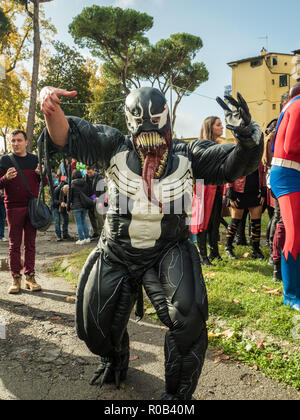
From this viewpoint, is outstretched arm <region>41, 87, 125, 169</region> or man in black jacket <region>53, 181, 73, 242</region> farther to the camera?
man in black jacket <region>53, 181, 73, 242</region>

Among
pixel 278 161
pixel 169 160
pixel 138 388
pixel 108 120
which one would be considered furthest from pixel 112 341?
pixel 108 120

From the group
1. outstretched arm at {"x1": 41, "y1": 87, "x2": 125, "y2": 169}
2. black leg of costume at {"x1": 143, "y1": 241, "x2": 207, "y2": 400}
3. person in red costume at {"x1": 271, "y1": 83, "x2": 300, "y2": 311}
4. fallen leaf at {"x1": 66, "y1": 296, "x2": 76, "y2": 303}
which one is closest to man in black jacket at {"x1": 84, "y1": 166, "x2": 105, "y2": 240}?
fallen leaf at {"x1": 66, "y1": 296, "x2": 76, "y2": 303}

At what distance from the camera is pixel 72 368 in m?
2.80

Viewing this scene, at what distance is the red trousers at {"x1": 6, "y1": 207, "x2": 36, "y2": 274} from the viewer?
4672 mm

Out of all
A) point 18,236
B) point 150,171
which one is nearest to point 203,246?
point 18,236

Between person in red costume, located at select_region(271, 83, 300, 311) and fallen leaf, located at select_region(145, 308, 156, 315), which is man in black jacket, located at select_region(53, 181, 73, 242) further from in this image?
person in red costume, located at select_region(271, 83, 300, 311)

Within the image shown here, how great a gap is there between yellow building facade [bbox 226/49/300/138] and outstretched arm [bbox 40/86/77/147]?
119ft

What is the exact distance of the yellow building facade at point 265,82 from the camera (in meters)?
35.9

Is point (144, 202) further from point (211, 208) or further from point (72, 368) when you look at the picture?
point (211, 208)

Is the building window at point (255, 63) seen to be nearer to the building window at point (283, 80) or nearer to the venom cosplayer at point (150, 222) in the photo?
the building window at point (283, 80)

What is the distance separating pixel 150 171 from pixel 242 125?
0.59 meters

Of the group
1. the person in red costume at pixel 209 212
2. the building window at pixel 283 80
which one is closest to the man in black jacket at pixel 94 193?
the person in red costume at pixel 209 212

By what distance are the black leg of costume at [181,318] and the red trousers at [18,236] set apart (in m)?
3.04
